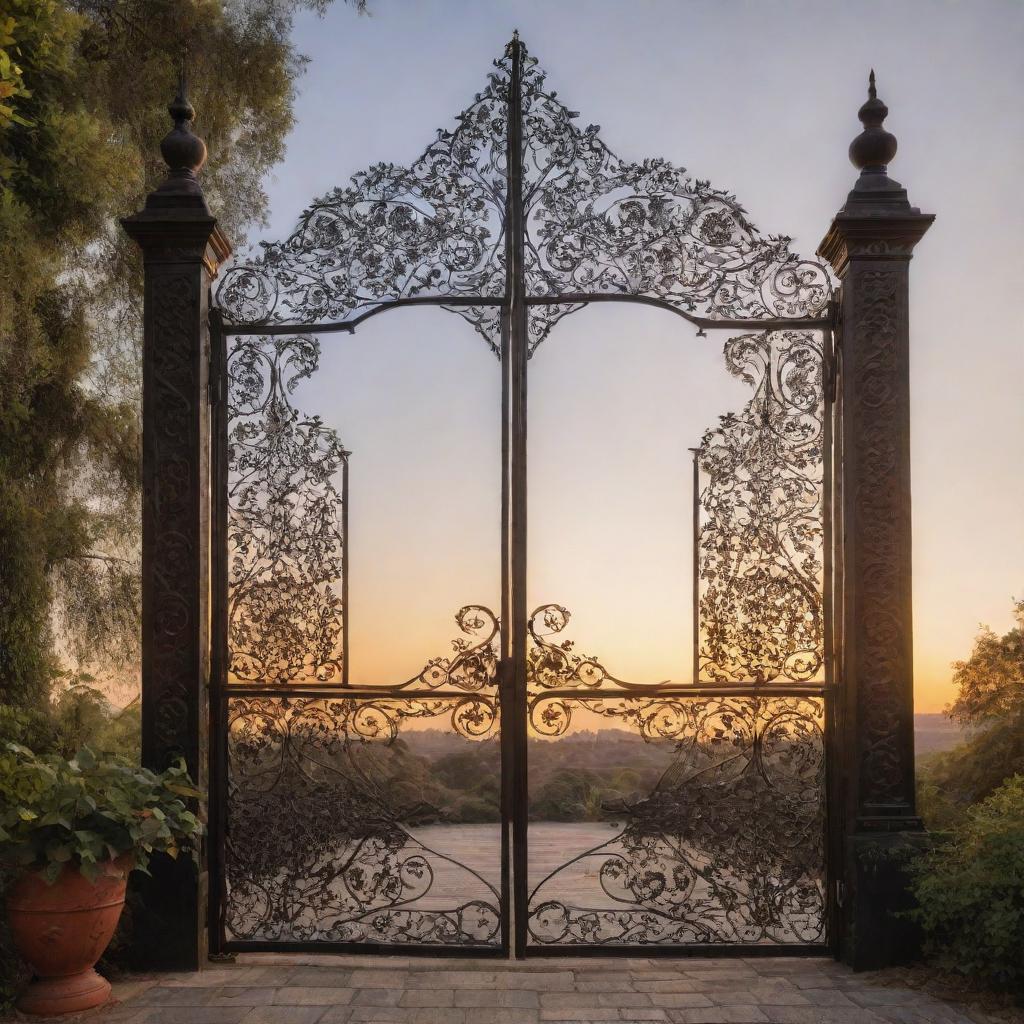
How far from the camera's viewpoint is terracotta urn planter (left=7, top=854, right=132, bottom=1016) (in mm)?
3662

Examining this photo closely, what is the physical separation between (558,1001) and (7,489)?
155 inches

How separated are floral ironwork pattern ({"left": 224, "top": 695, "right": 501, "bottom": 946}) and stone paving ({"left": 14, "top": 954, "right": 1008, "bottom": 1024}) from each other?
0.48 feet

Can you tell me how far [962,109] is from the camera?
558cm

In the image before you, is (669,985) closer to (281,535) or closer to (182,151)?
(281,535)

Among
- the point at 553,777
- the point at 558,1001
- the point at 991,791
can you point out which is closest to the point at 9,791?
the point at 558,1001

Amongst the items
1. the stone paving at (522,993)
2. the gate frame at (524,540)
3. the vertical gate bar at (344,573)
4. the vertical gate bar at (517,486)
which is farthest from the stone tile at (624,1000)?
the vertical gate bar at (344,573)

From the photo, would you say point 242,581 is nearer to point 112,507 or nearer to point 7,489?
point 7,489

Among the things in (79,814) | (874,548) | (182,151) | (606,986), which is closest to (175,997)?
(79,814)

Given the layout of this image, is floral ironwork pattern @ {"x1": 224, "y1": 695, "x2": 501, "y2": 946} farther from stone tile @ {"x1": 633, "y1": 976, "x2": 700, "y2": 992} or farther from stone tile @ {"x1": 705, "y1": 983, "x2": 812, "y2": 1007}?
stone tile @ {"x1": 705, "y1": 983, "x2": 812, "y2": 1007}

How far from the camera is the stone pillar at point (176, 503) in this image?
429 cm

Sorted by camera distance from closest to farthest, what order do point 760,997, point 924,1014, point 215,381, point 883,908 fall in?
1. point 924,1014
2. point 760,997
3. point 883,908
4. point 215,381

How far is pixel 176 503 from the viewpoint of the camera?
171 inches

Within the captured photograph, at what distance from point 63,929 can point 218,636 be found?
1266 millimetres

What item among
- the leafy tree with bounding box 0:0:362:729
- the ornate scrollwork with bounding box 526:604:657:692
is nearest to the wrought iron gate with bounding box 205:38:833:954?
the ornate scrollwork with bounding box 526:604:657:692
